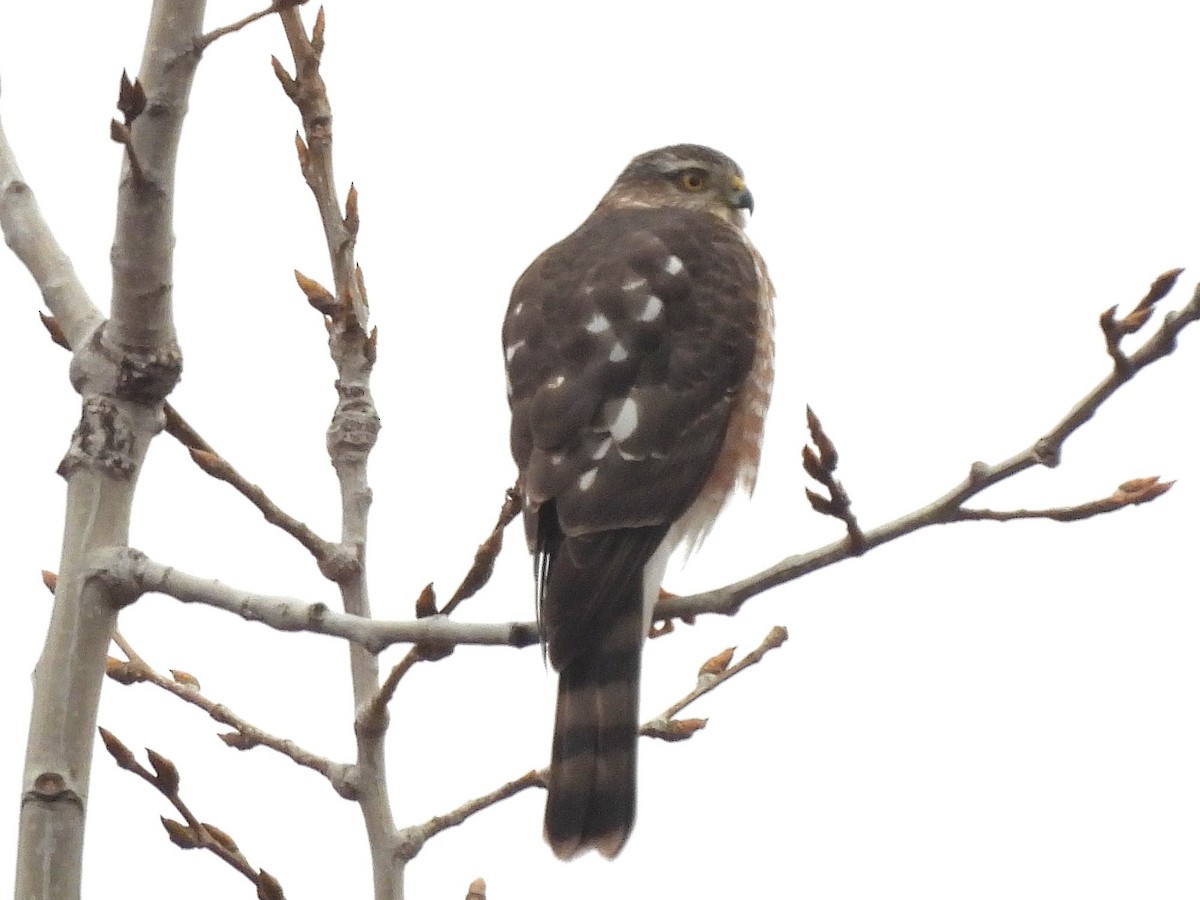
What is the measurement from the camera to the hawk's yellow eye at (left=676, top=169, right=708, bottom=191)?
5930mm

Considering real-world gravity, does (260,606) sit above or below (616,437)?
below

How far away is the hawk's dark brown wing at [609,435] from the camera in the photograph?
147 inches

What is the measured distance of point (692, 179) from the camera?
5957mm

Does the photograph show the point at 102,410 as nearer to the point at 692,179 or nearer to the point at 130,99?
the point at 130,99

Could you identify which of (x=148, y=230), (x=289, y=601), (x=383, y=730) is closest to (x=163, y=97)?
(x=148, y=230)

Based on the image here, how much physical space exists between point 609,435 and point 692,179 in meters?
2.14

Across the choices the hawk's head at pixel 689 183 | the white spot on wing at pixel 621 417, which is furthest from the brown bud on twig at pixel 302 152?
the hawk's head at pixel 689 183

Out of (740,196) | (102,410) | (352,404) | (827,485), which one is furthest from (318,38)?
(740,196)

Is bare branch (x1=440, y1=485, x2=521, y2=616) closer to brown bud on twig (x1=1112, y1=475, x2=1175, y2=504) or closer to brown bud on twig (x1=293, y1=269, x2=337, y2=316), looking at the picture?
brown bud on twig (x1=293, y1=269, x2=337, y2=316)

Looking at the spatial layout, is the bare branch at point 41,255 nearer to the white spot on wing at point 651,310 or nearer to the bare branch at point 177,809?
the bare branch at point 177,809

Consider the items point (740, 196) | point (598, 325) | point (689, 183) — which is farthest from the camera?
point (689, 183)

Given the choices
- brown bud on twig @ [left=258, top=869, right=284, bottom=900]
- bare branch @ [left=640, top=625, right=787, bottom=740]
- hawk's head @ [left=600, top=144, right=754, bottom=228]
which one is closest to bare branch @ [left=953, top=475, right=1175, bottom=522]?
bare branch @ [left=640, top=625, right=787, bottom=740]

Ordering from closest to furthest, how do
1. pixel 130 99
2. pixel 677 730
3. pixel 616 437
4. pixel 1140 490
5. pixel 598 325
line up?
pixel 130 99
pixel 1140 490
pixel 677 730
pixel 616 437
pixel 598 325

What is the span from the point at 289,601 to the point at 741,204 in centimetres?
346
